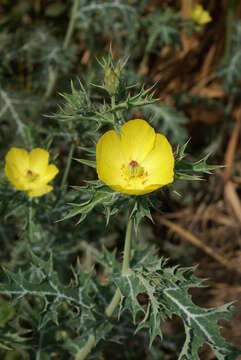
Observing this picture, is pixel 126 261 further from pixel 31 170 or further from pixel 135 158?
pixel 31 170

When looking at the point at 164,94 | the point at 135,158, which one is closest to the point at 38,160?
the point at 135,158

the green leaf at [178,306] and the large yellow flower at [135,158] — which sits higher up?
the large yellow flower at [135,158]

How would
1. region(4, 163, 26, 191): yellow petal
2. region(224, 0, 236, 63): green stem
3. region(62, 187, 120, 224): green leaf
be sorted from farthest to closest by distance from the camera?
region(224, 0, 236, 63): green stem → region(4, 163, 26, 191): yellow petal → region(62, 187, 120, 224): green leaf

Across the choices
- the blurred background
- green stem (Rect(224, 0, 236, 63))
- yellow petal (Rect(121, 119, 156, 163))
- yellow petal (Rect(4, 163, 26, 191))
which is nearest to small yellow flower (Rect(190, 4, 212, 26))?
the blurred background

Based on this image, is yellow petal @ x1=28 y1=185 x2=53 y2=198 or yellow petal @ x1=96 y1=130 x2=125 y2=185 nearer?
yellow petal @ x1=96 y1=130 x2=125 y2=185

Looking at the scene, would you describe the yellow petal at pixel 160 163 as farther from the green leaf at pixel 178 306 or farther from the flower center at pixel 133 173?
the green leaf at pixel 178 306

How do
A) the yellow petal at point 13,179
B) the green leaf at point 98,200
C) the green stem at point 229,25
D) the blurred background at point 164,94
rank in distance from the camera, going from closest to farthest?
the green leaf at point 98,200, the yellow petal at point 13,179, the blurred background at point 164,94, the green stem at point 229,25

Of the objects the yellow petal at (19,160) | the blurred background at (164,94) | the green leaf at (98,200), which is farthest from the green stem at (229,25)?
the green leaf at (98,200)

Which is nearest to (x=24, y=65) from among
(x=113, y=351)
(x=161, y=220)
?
(x=161, y=220)

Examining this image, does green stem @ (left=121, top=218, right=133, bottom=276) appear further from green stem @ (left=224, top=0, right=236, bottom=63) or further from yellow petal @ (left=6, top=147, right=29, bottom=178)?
green stem @ (left=224, top=0, right=236, bottom=63)
